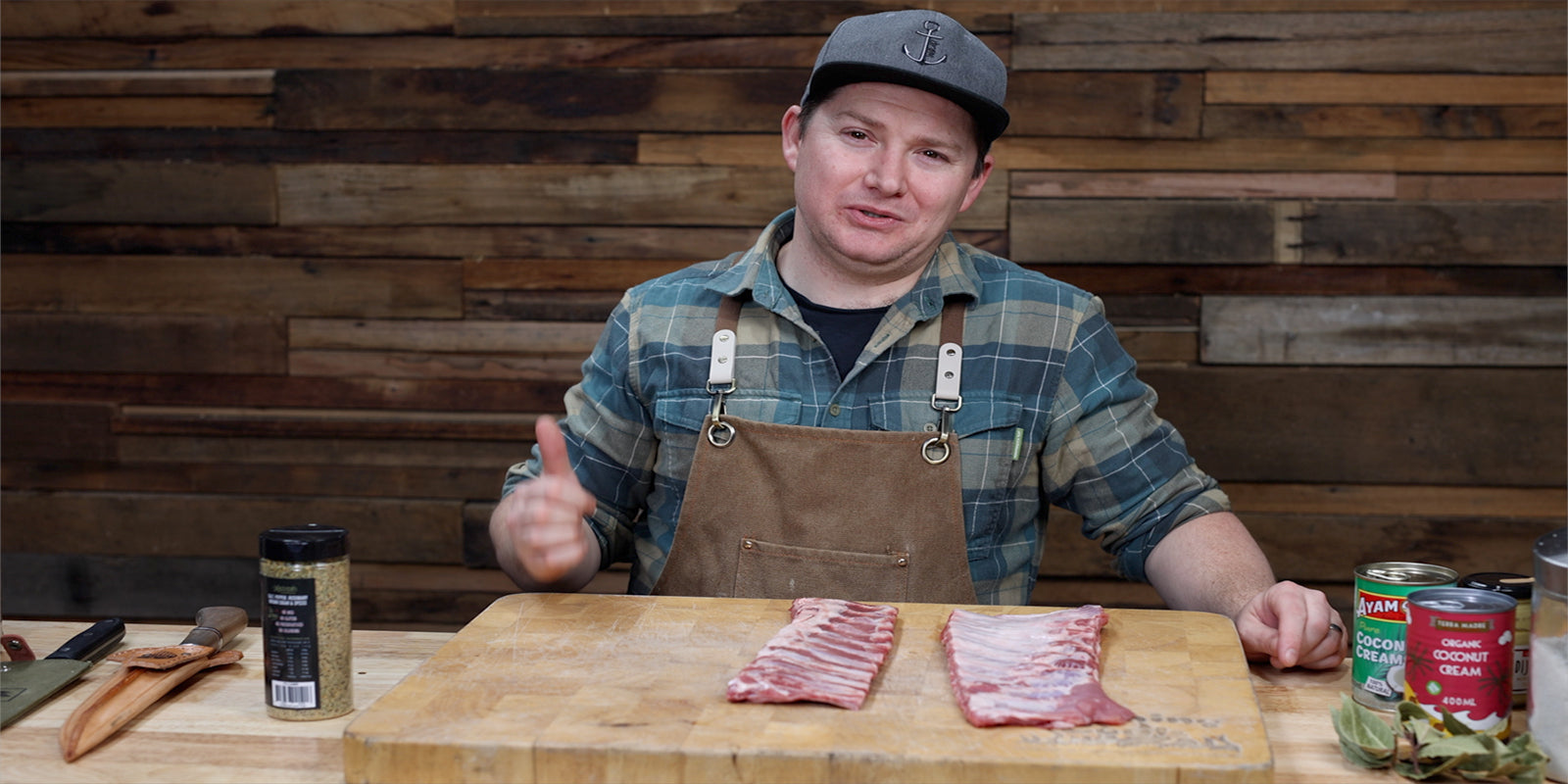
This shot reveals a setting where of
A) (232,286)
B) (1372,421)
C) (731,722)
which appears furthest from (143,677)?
(1372,421)

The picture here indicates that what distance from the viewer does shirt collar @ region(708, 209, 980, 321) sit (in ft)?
7.10

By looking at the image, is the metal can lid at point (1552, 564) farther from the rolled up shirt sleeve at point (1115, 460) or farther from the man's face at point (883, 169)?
the man's face at point (883, 169)

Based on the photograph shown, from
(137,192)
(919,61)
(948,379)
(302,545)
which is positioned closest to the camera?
(302,545)

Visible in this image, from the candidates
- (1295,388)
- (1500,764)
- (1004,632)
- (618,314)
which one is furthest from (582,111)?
(1500,764)

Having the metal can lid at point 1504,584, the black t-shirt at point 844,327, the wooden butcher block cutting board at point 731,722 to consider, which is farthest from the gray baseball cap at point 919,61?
the metal can lid at point 1504,584

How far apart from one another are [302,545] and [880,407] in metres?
0.97

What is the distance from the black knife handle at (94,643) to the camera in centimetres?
168

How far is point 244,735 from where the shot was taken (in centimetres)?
146

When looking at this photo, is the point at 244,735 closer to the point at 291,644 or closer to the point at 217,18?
the point at 291,644

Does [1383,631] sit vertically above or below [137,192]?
below

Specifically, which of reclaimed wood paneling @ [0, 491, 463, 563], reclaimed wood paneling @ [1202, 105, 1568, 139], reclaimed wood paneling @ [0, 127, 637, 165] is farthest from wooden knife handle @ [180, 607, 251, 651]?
reclaimed wood paneling @ [1202, 105, 1568, 139]

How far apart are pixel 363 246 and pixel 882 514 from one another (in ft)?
5.75

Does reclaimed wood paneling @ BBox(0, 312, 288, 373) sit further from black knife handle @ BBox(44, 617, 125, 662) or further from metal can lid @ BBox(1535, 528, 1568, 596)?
metal can lid @ BBox(1535, 528, 1568, 596)

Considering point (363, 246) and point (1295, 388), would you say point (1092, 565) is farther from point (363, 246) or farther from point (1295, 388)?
point (363, 246)
